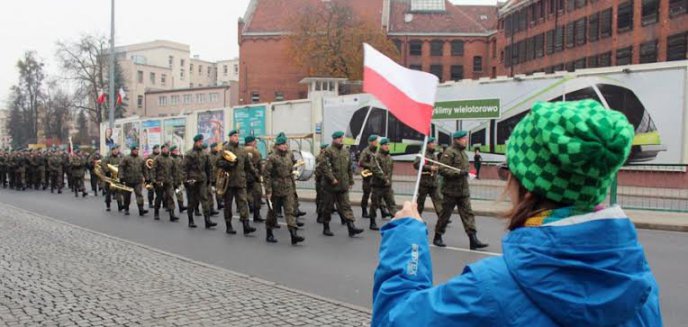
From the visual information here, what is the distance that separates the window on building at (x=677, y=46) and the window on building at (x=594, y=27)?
8.06 meters

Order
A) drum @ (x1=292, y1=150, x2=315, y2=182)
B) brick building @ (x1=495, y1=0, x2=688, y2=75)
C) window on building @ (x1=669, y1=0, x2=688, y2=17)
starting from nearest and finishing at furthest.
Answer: drum @ (x1=292, y1=150, x2=315, y2=182) < window on building @ (x1=669, y1=0, x2=688, y2=17) < brick building @ (x1=495, y1=0, x2=688, y2=75)

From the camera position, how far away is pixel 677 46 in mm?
37312

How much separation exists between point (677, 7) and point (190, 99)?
2244 inches

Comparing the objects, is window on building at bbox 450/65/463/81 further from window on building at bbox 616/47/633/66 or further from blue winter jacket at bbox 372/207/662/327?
blue winter jacket at bbox 372/207/662/327

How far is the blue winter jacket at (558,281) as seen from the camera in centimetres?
144

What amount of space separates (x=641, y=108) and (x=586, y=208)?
24.7 m

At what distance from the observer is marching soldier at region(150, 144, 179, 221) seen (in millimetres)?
15078

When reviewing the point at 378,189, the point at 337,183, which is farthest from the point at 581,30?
the point at 337,183

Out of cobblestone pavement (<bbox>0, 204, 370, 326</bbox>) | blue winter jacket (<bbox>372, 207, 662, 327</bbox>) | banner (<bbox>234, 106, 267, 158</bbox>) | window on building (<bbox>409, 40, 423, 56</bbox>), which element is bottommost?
cobblestone pavement (<bbox>0, 204, 370, 326</bbox>)

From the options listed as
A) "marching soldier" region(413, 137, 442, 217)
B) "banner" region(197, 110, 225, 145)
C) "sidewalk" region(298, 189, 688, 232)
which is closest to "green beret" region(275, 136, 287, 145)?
"marching soldier" region(413, 137, 442, 217)

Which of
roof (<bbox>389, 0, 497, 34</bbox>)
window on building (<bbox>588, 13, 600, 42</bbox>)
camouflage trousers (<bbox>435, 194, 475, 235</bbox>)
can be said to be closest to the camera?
camouflage trousers (<bbox>435, 194, 475, 235</bbox>)

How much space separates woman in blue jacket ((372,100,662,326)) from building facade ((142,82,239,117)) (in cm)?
7068

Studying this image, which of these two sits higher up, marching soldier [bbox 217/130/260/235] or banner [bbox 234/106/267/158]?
banner [bbox 234/106/267/158]

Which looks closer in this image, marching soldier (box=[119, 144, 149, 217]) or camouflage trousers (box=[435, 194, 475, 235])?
camouflage trousers (box=[435, 194, 475, 235])
